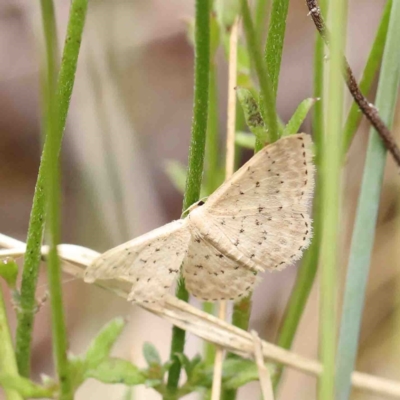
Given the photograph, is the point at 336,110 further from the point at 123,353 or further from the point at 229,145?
the point at 123,353

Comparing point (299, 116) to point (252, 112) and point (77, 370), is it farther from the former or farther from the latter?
point (77, 370)

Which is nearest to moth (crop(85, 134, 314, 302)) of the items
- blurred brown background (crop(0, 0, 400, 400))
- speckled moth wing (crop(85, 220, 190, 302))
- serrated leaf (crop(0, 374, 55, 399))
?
speckled moth wing (crop(85, 220, 190, 302))

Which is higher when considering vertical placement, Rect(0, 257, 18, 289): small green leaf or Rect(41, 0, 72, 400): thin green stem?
Rect(41, 0, 72, 400): thin green stem

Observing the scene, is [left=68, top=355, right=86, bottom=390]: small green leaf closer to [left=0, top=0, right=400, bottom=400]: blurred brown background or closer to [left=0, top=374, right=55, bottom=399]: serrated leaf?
[left=0, top=374, right=55, bottom=399]: serrated leaf

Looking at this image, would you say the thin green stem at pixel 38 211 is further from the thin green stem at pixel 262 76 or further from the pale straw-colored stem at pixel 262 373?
the pale straw-colored stem at pixel 262 373

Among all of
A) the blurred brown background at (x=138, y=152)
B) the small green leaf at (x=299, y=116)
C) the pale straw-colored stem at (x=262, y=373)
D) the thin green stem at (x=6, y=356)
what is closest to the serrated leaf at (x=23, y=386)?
the thin green stem at (x=6, y=356)

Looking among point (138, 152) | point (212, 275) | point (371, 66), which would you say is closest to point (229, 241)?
point (212, 275)
